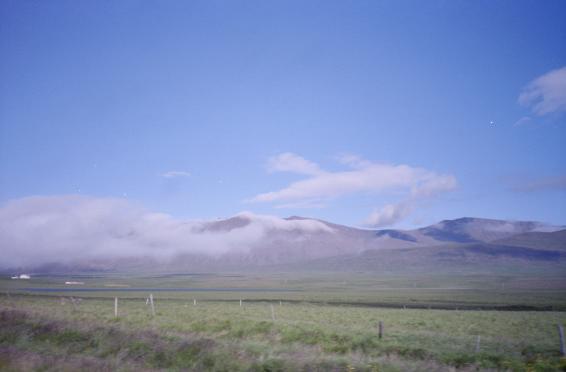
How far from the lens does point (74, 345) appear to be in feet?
47.7

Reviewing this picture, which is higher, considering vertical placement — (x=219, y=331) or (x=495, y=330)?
(x=219, y=331)

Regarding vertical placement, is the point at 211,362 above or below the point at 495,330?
above

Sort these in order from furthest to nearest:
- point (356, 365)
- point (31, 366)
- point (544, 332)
A: point (544, 332), point (356, 365), point (31, 366)

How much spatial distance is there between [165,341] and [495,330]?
900 inches

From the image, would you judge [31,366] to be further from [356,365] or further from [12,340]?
[356,365]

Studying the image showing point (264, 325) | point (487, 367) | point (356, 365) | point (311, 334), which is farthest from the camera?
point (264, 325)

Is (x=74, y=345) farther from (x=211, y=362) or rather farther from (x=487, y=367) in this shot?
(x=487, y=367)

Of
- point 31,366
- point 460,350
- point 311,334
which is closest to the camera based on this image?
point 31,366

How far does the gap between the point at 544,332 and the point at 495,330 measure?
111 inches

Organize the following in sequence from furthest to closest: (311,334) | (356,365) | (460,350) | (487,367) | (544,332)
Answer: (544,332) < (311,334) < (460,350) < (487,367) < (356,365)

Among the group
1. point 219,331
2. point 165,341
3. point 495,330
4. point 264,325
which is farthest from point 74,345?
point 495,330

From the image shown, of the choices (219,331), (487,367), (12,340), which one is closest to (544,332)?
(487,367)

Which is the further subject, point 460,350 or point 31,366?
point 460,350

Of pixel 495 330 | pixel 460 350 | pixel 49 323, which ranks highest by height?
pixel 49 323
